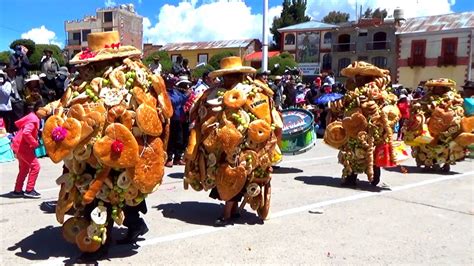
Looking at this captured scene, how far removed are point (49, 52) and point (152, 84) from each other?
953cm

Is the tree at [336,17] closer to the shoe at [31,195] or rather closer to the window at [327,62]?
the window at [327,62]

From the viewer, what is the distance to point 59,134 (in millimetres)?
3803

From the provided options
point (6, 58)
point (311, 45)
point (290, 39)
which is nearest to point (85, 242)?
point (6, 58)

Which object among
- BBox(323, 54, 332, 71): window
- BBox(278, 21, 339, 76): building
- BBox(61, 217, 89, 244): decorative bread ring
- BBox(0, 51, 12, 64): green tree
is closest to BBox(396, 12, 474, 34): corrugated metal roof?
BBox(278, 21, 339, 76): building

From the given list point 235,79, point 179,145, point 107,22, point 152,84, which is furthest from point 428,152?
point 107,22

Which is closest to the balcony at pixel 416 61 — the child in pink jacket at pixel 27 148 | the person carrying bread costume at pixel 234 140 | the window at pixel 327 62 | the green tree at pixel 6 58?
the window at pixel 327 62

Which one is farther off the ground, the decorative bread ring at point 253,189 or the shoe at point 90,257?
the decorative bread ring at point 253,189

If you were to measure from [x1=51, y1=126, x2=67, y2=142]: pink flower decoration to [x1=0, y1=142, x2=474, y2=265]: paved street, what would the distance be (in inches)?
45.7

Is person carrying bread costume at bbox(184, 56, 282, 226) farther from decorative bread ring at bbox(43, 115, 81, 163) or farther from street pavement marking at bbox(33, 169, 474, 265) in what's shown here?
decorative bread ring at bbox(43, 115, 81, 163)

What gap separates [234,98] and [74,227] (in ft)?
6.97

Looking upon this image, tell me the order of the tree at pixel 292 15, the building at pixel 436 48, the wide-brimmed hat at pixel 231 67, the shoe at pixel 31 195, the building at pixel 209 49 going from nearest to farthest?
the wide-brimmed hat at pixel 231 67 < the shoe at pixel 31 195 < the building at pixel 436 48 < the building at pixel 209 49 < the tree at pixel 292 15

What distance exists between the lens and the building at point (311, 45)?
52125mm

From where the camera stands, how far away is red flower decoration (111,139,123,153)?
12.6 ft

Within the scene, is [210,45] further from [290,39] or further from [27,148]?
[27,148]
